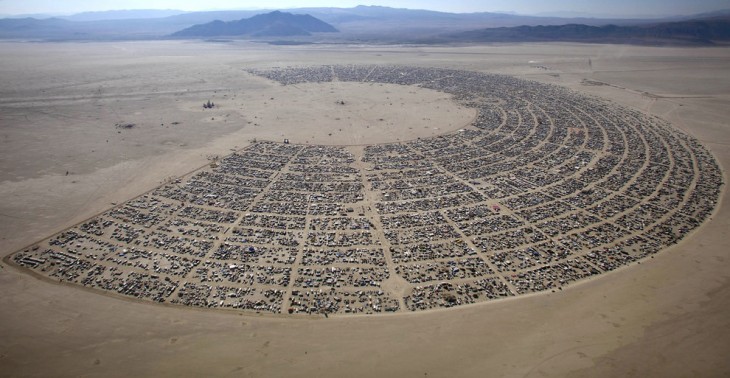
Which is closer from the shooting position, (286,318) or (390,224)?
(286,318)

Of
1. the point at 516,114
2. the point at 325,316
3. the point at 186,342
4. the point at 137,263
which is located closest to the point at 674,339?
the point at 325,316

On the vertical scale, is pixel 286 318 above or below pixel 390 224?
below

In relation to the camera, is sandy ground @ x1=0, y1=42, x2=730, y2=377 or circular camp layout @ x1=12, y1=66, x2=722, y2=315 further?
circular camp layout @ x1=12, y1=66, x2=722, y2=315

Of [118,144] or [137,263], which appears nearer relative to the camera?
[137,263]

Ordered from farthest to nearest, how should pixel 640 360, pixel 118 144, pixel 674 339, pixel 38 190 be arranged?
pixel 118 144, pixel 38 190, pixel 674 339, pixel 640 360

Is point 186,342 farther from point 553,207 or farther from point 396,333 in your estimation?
point 553,207
